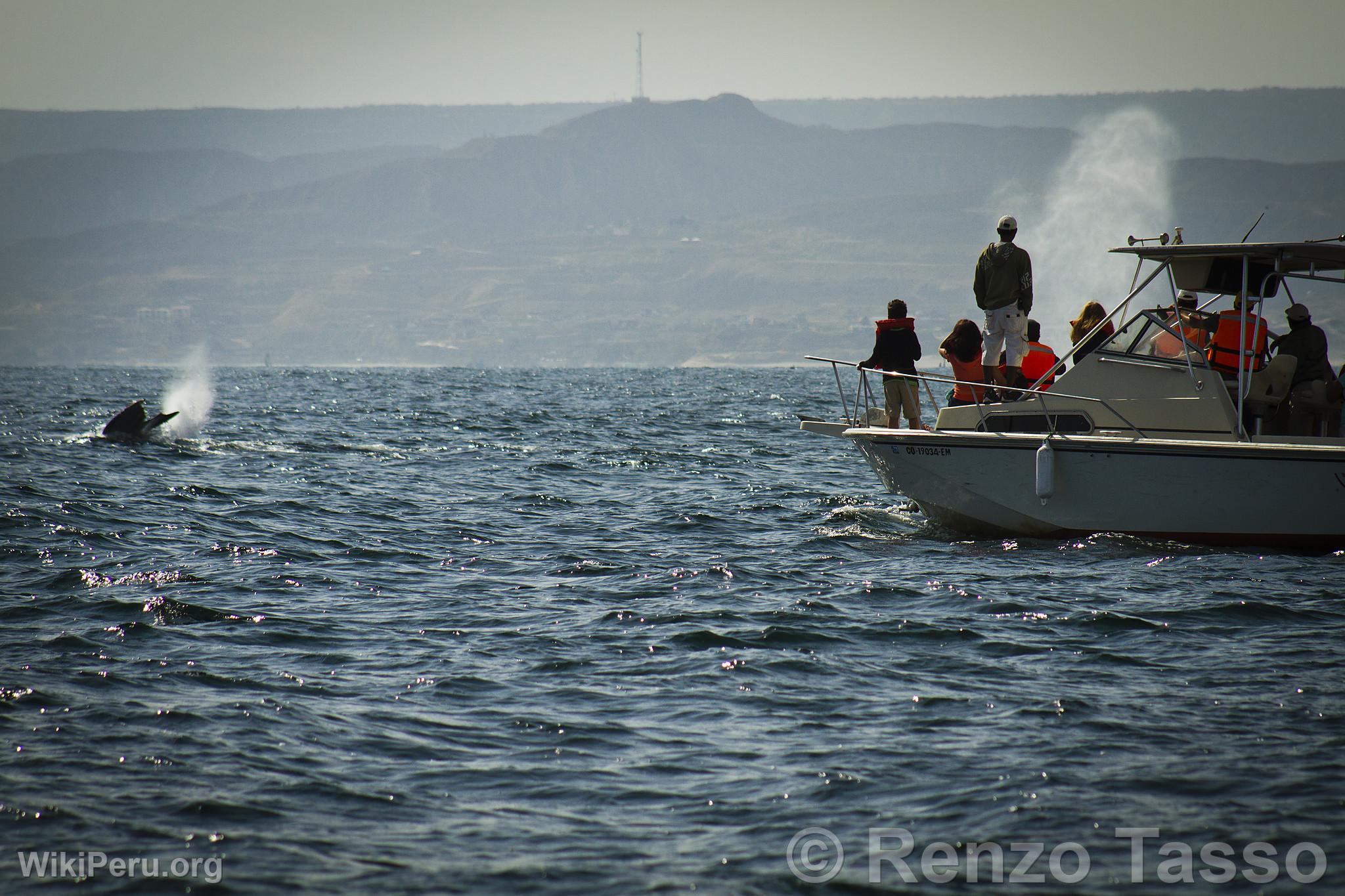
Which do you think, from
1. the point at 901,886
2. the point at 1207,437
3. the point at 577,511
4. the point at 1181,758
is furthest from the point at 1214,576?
the point at 577,511

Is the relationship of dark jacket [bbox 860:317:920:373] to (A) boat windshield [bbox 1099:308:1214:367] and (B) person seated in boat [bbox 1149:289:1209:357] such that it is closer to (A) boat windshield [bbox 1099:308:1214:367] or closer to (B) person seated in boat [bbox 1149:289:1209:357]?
(A) boat windshield [bbox 1099:308:1214:367]

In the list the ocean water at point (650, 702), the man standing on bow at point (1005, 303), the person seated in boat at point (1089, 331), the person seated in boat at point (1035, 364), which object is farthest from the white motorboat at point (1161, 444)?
Answer: the man standing on bow at point (1005, 303)

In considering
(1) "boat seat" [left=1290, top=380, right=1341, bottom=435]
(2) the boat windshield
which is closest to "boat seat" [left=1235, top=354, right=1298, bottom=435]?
(1) "boat seat" [left=1290, top=380, right=1341, bottom=435]

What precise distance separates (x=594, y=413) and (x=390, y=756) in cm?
3323

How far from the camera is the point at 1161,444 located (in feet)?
38.5

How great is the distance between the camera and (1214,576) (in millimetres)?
10922

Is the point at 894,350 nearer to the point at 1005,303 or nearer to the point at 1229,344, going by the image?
the point at 1005,303

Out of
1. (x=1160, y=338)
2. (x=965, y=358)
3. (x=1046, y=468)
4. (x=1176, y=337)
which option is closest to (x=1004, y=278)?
(x=965, y=358)

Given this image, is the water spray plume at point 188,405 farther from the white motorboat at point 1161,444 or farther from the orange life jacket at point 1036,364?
the white motorboat at point 1161,444

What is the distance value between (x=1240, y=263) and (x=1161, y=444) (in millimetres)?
2308

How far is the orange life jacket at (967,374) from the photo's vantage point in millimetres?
13969

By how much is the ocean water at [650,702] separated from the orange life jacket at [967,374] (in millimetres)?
1518

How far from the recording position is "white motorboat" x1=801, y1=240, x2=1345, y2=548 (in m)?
11.6

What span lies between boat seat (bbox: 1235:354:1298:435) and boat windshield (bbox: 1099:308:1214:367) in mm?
571
